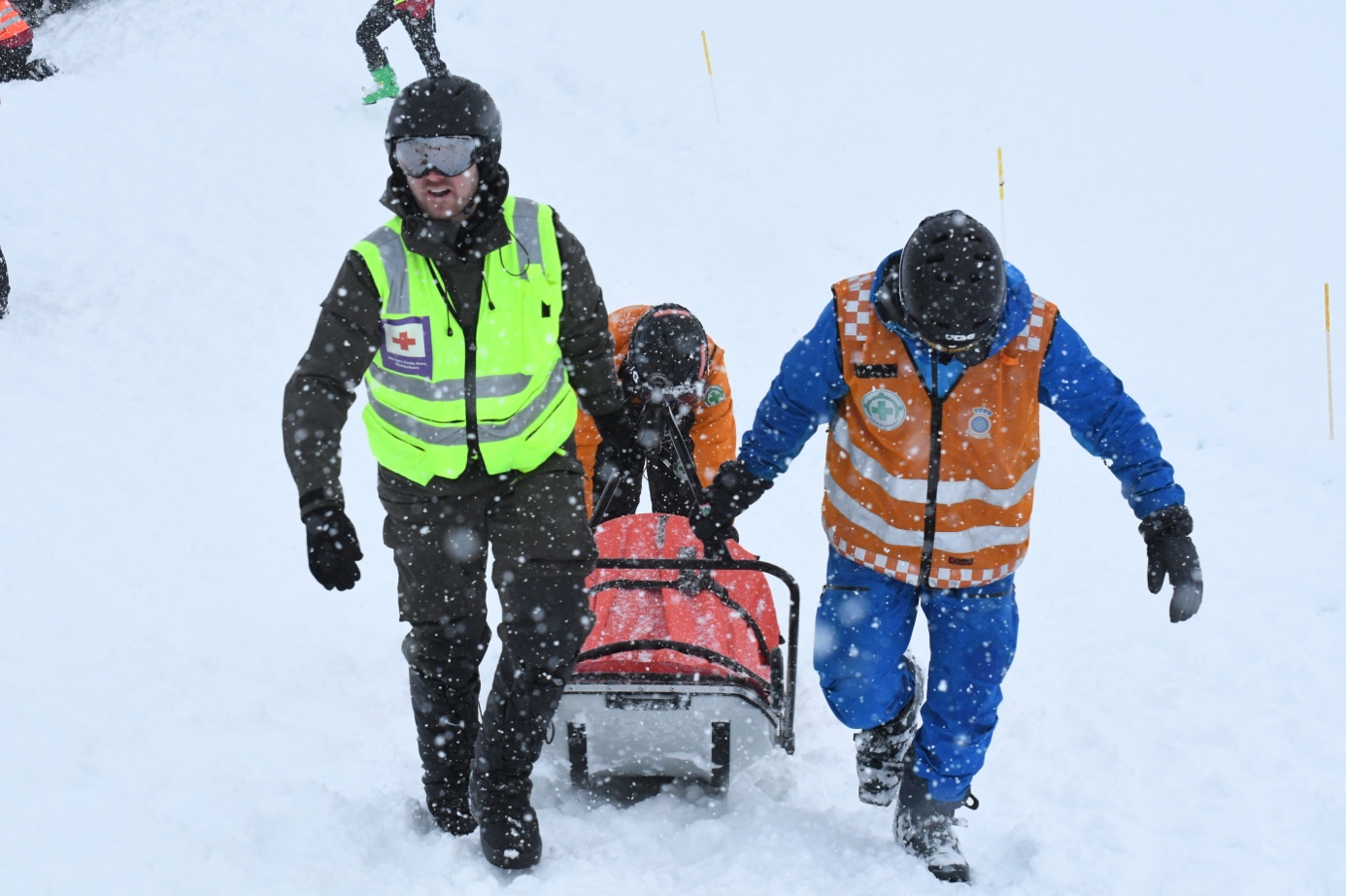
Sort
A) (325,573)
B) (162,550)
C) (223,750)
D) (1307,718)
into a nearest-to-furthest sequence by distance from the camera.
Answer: (325,573), (223,750), (1307,718), (162,550)

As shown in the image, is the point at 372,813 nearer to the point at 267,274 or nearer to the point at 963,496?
the point at 963,496

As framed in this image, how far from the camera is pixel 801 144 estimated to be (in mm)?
10219

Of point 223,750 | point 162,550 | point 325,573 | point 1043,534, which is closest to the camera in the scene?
point 325,573

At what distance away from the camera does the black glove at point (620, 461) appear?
3269 millimetres

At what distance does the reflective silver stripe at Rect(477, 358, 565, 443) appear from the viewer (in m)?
2.78

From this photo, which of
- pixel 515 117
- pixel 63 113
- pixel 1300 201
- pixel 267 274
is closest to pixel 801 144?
pixel 515 117

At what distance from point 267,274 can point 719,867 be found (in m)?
6.48

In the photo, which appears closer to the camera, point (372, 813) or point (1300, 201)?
point (372, 813)

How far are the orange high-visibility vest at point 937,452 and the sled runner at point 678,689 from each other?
362 mm

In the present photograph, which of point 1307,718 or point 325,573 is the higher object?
point 325,573

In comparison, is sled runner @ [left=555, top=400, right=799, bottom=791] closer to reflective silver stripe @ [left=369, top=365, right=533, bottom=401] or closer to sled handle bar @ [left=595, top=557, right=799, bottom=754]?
sled handle bar @ [left=595, top=557, right=799, bottom=754]

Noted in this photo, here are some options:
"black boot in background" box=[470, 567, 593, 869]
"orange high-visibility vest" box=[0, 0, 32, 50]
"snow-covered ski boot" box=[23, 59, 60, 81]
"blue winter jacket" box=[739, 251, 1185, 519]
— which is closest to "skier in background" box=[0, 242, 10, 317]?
"orange high-visibility vest" box=[0, 0, 32, 50]

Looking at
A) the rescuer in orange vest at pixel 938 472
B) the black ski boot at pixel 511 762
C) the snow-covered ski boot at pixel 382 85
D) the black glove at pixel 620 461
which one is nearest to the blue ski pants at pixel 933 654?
the rescuer in orange vest at pixel 938 472

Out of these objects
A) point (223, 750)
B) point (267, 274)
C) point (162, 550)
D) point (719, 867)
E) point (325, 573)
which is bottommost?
point (719, 867)
